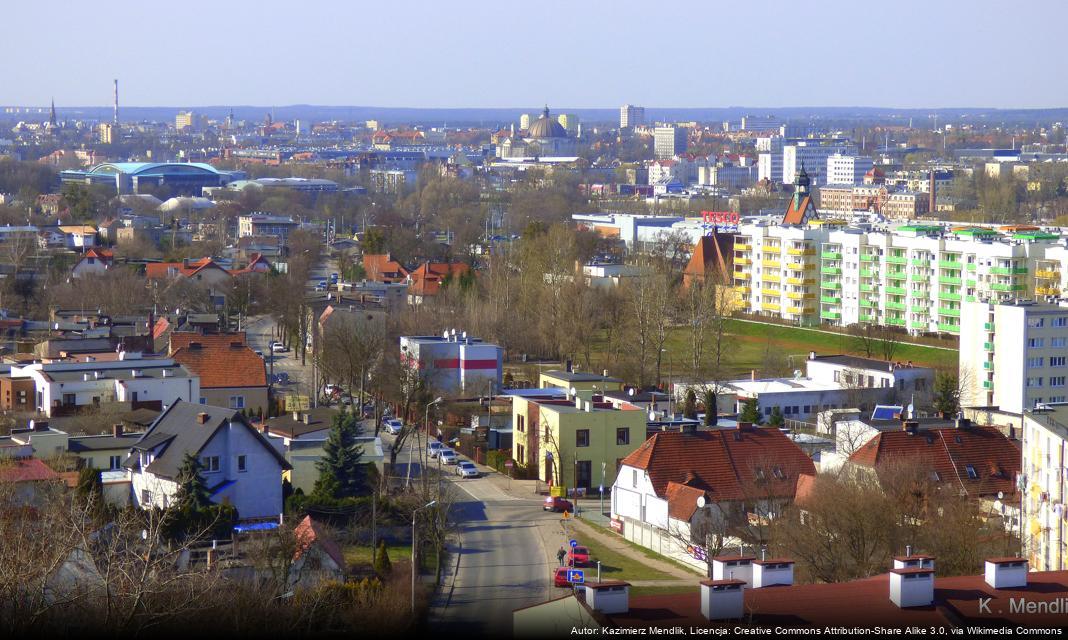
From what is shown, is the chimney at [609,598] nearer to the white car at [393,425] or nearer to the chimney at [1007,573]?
the chimney at [1007,573]

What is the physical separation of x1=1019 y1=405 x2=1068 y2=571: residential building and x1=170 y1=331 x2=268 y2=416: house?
24.1ft

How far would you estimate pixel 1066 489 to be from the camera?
28.3 ft

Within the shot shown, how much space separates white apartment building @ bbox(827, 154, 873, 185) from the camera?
6281 cm

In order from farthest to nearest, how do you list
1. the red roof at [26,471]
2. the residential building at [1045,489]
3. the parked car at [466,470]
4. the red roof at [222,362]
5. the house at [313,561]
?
the red roof at [222,362], the parked car at [466,470], the red roof at [26,471], the residential building at [1045,489], the house at [313,561]

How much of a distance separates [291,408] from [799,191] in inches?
717

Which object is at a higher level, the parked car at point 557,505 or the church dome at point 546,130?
the church dome at point 546,130

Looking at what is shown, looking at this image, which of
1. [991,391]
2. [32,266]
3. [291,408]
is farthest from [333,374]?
[32,266]

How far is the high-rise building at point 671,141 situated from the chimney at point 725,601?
8375 centimetres

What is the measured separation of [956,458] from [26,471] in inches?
236

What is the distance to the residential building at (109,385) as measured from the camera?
13.7 m

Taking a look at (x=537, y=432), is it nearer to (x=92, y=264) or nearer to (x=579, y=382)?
(x=579, y=382)

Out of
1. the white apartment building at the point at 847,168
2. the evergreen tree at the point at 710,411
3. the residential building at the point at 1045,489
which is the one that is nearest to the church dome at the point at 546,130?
the white apartment building at the point at 847,168

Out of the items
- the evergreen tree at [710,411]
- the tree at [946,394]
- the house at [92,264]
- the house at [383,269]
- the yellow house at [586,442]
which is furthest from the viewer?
the house at [383,269]

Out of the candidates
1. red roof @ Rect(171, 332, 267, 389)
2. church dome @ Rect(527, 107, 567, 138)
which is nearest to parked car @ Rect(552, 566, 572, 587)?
red roof @ Rect(171, 332, 267, 389)
